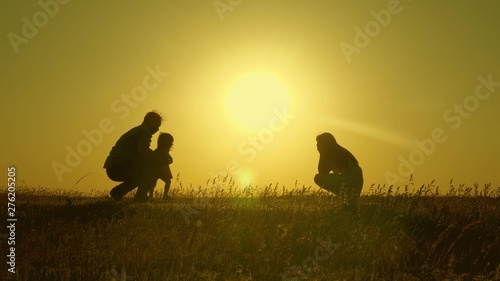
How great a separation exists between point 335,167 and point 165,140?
3716 millimetres

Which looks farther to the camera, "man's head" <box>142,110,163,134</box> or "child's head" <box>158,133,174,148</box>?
"child's head" <box>158,133,174,148</box>

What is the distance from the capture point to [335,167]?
11859mm

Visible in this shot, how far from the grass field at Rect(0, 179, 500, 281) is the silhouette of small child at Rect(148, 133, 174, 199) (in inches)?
57.6

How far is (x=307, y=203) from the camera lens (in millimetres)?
12078

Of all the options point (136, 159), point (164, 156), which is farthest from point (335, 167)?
point (136, 159)

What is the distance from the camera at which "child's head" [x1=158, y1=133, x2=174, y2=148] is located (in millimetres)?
12648

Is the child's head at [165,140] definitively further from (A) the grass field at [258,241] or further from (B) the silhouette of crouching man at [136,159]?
(A) the grass field at [258,241]

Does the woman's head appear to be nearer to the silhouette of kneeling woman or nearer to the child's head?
the silhouette of kneeling woman

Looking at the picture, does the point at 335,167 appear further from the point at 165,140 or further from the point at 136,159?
the point at 136,159

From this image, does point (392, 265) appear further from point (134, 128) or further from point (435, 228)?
point (134, 128)

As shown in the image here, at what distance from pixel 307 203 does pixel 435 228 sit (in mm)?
3298

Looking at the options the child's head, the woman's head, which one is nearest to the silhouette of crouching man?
the child's head

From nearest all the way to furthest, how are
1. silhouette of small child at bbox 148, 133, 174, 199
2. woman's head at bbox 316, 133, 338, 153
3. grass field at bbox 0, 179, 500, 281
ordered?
grass field at bbox 0, 179, 500, 281
woman's head at bbox 316, 133, 338, 153
silhouette of small child at bbox 148, 133, 174, 199

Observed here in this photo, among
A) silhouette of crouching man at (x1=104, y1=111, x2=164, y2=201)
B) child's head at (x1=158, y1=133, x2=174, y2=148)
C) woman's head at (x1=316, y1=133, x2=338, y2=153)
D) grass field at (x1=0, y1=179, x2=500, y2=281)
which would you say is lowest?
grass field at (x1=0, y1=179, x2=500, y2=281)
